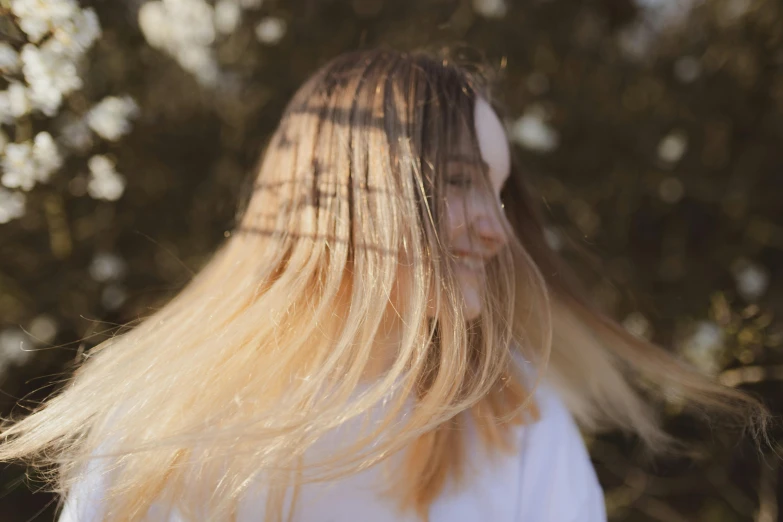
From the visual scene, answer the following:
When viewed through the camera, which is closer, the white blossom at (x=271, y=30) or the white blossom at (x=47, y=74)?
the white blossom at (x=47, y=74)

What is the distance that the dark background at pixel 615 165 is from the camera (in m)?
1.43

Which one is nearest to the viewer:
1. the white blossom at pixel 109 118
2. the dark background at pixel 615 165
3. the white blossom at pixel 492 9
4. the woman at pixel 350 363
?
the woman at pixel 350 363

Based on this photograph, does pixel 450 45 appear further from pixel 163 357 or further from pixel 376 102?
pixel 163 357

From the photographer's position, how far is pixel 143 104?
134 cm

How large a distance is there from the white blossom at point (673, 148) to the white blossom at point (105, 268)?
1.52m

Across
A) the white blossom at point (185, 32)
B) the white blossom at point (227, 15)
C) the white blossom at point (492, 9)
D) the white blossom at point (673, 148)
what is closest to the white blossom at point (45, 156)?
the white blossom at point (185, 32)

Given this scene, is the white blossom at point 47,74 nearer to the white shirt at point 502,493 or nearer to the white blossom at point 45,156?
the white blossom at point 45,156

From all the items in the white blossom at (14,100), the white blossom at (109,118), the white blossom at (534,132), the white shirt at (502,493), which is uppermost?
the white blossom at (14,100)

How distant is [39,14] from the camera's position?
86 centimetres

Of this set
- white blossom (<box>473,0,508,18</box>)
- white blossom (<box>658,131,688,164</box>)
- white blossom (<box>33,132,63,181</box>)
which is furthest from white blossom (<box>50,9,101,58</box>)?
white blossom (<box>658,131,688,164</box>)

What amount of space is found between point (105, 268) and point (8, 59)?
0.60 m

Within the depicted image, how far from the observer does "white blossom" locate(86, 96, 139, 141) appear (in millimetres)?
1110

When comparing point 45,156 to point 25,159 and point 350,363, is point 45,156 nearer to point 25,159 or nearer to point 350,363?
point 25,159

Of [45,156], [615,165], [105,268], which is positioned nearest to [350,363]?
[45,156]
